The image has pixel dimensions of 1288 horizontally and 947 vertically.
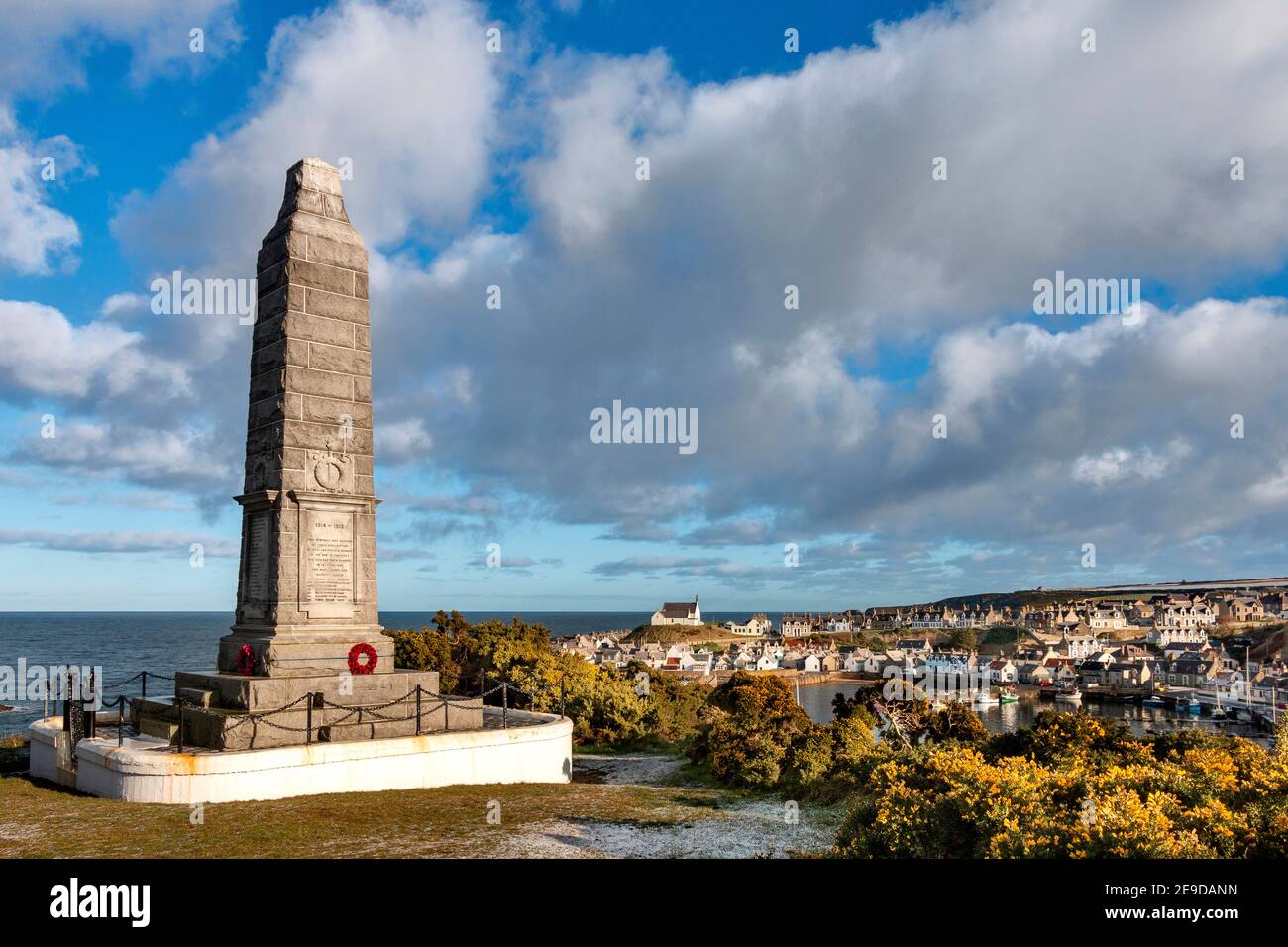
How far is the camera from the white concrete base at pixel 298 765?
44.6 feet

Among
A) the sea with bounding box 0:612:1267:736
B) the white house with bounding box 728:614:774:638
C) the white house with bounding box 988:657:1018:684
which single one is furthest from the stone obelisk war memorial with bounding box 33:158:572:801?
the white house with bounding box 728:614:774:638

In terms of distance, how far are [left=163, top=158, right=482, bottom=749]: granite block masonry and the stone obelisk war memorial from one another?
0.10ft

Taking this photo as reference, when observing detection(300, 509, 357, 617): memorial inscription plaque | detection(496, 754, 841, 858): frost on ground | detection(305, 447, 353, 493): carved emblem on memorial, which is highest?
detection(305, 447, 353, 493): carved emblem on memorial

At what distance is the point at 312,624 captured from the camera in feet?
55.8

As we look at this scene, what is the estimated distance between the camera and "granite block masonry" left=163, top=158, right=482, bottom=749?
1664cm

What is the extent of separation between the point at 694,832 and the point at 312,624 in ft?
28.3

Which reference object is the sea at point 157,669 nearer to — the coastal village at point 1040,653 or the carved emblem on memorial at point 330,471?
the coastal village at point 1040,653

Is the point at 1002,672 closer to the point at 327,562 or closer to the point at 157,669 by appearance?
the point at 157,669

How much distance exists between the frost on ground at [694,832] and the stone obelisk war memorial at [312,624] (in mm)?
3970

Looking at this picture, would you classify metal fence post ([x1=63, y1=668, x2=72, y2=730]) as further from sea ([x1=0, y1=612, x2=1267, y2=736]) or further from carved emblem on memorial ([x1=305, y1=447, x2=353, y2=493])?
sea ([x1=0, y1=612, x2=1267, y2=736])

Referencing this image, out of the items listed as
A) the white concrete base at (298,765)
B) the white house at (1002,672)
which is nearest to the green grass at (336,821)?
the white concrete base at (298,765)

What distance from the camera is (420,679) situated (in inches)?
692
